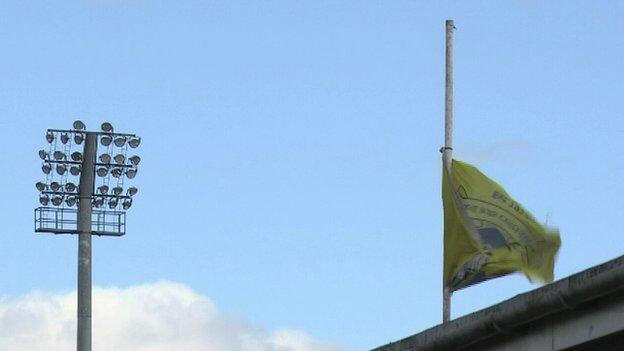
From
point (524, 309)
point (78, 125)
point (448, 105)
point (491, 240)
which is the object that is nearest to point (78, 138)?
point (78, 125)

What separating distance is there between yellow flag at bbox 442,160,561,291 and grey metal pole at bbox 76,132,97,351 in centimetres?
1593

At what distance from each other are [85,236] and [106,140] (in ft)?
7.46

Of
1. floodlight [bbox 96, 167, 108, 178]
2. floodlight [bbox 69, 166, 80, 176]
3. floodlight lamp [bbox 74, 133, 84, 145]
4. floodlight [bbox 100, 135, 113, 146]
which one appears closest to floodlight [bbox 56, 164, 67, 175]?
floodlight [bbox 69, 166, 80, 176]

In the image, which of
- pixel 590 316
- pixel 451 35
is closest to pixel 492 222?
pixel 451 35

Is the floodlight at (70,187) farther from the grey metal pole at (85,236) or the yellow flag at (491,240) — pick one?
the yellow flag at (491,240)

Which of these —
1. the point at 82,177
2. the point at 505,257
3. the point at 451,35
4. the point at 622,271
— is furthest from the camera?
the point at 82,177

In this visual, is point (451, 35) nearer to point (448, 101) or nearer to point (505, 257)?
point (448, 101)

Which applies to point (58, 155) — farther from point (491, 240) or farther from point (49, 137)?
point (491, 240)

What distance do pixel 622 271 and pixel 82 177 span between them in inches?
992

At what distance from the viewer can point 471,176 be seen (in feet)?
101

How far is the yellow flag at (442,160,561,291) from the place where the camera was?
29797 millimetres

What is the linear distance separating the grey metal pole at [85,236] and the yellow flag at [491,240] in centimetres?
1593

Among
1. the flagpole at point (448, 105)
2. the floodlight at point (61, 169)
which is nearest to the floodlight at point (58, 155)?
the floodlight at point (61, 169)

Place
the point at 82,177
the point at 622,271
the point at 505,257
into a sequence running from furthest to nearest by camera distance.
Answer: the point at 82,177 < the point at 505,257 < the point at 622,271
